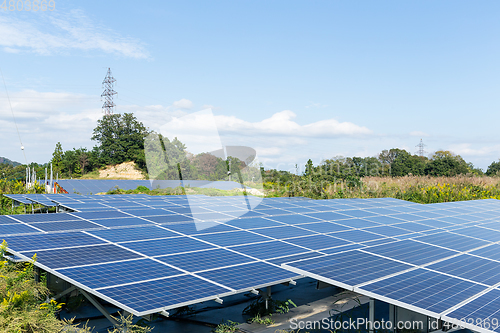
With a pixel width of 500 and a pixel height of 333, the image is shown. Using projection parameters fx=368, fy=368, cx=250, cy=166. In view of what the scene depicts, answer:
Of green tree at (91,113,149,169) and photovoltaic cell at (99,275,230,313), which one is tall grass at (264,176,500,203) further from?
green tree at (91,113,149,169)

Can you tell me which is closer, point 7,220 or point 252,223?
point 7,220

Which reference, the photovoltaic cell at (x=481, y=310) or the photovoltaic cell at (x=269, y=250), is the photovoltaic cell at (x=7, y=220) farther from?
the photovoltaic cell at (x=481, y=310)

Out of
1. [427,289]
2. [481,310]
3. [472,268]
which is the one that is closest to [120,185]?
[472,268]

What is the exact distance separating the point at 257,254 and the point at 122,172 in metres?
64.1

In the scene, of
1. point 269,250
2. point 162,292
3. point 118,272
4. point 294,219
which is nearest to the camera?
point 162,292

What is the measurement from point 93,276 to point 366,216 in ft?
41.3

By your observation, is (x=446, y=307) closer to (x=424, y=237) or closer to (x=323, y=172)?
(x=424, y=237)

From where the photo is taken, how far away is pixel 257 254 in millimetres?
9805

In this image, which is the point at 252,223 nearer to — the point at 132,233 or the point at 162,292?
the point at 132,233

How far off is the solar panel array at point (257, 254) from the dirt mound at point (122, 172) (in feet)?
175

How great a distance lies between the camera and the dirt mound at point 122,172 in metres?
68.1

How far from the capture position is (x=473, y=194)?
1276 inches

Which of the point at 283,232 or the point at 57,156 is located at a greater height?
the point at 57,156

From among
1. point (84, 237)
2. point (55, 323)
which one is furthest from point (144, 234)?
point (55, 323)
